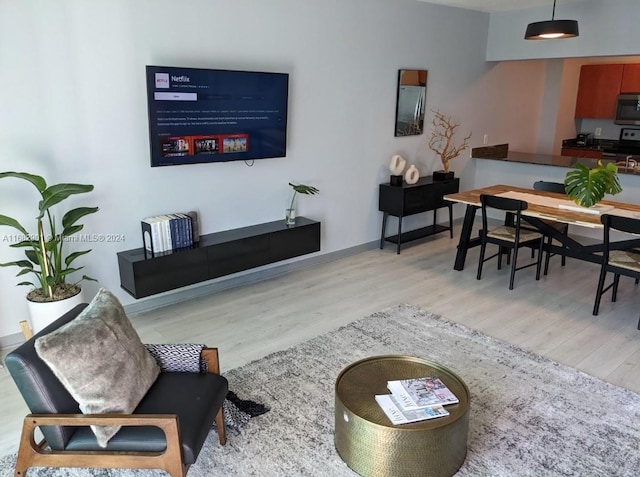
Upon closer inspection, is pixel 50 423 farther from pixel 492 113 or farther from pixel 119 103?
pixel 492 113

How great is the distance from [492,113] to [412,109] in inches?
67.7

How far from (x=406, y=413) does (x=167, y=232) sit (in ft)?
7.80

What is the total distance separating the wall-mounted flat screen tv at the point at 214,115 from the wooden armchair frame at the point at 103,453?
88.4 inches

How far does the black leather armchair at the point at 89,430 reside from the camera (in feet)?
6.03

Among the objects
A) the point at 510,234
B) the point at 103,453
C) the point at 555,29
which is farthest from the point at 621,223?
the point at 103,453

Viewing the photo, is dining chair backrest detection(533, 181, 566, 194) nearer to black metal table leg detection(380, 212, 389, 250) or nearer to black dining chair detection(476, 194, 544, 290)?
Answer: black dining chair detection(476, 194, 544, 290)

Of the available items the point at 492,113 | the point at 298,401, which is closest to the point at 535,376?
the point at 298,401

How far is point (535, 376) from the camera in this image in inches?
122

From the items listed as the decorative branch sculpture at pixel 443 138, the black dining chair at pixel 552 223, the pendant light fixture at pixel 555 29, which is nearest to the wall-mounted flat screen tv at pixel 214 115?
A: the pendant light fixture at pixel 555 29

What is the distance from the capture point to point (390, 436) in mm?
2037

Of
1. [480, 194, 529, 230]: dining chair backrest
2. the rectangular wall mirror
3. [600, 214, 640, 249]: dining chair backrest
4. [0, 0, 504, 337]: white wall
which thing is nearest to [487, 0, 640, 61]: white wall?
[0, 0, 504, 337]: white wall

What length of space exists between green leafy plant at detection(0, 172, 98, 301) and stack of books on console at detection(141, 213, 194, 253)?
512 mm

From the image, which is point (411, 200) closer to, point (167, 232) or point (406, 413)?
point (167, 232)

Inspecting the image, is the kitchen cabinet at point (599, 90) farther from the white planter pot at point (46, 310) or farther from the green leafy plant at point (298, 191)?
the white planter pot at point (46, 310)
